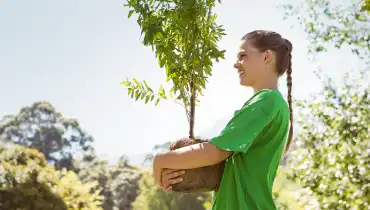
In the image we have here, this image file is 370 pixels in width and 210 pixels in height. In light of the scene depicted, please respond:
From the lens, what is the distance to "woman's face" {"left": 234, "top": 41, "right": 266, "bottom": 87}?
1404 mm

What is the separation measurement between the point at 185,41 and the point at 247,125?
560 millimetres

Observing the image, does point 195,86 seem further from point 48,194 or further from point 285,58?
point 48,194

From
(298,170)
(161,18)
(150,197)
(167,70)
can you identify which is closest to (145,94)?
(167,70)

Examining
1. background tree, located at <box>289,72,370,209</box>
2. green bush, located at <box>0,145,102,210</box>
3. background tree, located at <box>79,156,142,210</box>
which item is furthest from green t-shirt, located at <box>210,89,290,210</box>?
background tree, located at <box>79,156,142,210</box>

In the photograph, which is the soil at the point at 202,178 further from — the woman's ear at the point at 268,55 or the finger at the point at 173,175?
the woman's ear at the point at 268,55

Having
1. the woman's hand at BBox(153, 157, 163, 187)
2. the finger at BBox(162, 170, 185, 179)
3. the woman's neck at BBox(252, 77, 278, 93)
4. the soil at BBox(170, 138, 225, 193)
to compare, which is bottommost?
the soil at BBox(170, 138, 225, 193)

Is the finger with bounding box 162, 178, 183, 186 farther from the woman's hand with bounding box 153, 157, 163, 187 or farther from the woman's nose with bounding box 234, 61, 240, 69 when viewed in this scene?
the woman's nose with bounding box 234, 61, 240, 69

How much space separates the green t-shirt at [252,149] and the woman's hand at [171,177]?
0.38 feet

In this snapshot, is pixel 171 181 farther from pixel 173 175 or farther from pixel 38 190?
pixel 38 190

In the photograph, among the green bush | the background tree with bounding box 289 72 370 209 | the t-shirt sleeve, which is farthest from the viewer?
the green bush

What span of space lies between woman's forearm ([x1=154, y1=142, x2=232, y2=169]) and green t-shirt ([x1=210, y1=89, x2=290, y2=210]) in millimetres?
24

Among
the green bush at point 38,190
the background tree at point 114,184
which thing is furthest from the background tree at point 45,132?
the green bush at point 38,190

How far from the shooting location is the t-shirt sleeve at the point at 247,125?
1224mm

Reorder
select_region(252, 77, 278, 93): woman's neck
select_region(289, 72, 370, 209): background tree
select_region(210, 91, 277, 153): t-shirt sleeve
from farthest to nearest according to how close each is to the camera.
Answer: select_region(289, 72, 370, 209): background tree < select_region(252, 77, 278, 93): woman's neck < select_region(210, 91, 277, 153): t-shirt sleeve
